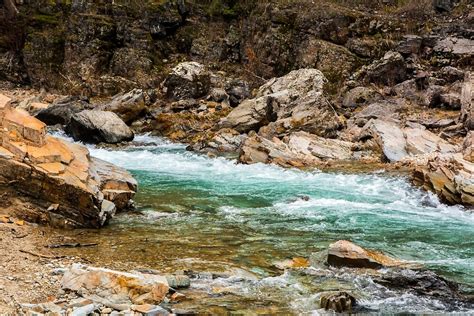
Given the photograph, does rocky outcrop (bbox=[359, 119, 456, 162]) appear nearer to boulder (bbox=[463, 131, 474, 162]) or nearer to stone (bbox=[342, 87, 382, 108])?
boulder (bbox=[463, 131, 474, 162])

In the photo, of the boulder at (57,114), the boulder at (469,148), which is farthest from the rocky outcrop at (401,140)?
the boulder at (57,114)

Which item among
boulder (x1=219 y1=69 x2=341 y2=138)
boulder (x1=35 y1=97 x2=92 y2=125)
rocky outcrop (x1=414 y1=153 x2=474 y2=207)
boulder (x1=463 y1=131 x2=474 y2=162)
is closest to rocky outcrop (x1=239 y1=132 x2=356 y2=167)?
boulder (x1=219 y1=69 x2=341 y2=138)

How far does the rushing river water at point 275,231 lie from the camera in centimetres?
862

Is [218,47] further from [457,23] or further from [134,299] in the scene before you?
[134,299]

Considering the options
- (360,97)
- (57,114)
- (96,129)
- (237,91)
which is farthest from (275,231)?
(237,91)

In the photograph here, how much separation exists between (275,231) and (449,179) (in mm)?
7155

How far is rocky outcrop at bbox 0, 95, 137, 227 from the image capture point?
1135 cm

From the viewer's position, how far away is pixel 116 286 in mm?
7621

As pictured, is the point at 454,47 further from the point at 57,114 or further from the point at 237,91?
the point at 57,114

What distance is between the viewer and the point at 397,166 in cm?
2133

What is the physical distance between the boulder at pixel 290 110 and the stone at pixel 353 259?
53.8ft

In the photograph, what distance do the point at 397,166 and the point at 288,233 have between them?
34.0ft

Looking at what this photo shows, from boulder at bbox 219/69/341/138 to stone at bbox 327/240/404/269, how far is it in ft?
53.8

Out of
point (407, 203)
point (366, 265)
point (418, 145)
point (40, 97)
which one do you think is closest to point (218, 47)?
point (40, 97)
